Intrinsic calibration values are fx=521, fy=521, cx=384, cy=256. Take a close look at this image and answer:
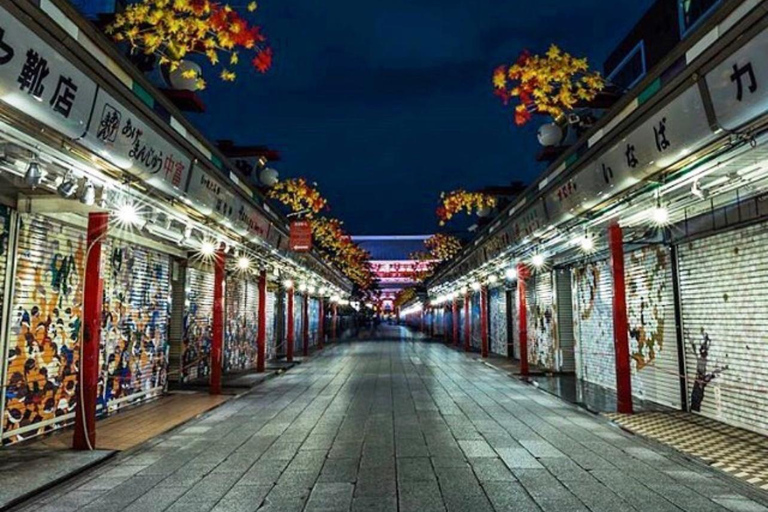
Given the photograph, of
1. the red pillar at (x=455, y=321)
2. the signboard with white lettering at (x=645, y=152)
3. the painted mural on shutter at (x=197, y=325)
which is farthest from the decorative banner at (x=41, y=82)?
the red pillar at (x=455, y=321)

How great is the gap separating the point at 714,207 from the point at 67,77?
11.2 m

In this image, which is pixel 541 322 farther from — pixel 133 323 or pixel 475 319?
pixel 133 323

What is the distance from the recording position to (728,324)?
1016cm

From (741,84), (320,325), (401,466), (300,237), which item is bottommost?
(401,466)

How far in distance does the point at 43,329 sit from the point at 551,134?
12742 mm

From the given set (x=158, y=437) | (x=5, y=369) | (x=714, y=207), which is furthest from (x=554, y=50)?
(x=5, y=369)

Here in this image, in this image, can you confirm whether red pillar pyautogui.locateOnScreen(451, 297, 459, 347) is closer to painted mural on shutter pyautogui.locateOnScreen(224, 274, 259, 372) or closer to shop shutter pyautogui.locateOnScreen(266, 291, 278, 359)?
shop shutter pyautogui.locateOnScreen(266, 291, 278, 359)

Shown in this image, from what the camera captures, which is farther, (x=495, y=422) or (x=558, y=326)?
(x=558, y=326)

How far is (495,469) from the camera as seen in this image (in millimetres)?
7324

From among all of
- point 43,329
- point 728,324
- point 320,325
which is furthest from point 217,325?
point 320,325

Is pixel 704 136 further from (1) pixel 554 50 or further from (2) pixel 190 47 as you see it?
(2) pixel 190 47

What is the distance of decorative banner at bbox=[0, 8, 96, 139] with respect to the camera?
5082mm

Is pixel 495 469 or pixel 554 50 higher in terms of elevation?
pixel 554 50

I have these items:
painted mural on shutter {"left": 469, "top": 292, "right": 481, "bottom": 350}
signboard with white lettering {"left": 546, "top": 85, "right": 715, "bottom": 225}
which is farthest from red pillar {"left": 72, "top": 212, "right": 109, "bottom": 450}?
painted mural on shutter {"left": 469, "top": 292, "right": 481, "bottom": 350}
